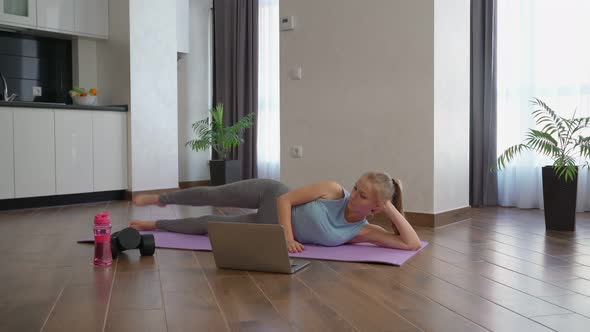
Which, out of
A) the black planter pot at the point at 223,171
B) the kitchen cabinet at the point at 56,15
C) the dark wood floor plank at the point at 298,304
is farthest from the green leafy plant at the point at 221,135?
the dark wood floor plank at the point at 298,304

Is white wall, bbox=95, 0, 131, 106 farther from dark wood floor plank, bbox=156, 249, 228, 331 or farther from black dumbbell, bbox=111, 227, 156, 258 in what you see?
dark wood floor plank, bbox=156, 249, 228, 331

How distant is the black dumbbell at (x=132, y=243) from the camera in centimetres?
303

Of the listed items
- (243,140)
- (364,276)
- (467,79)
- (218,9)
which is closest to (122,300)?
(364,276)

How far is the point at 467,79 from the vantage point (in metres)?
4.72

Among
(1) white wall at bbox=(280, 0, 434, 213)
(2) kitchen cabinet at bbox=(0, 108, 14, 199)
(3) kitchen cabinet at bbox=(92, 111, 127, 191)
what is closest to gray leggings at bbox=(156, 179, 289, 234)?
(1) white wall at bbox=(280, 0, 434, 213)

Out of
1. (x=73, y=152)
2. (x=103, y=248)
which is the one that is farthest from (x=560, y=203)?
(x=73, y=152)

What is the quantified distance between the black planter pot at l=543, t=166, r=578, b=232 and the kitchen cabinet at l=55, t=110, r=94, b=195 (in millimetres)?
4096

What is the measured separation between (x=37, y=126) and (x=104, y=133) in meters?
0.69

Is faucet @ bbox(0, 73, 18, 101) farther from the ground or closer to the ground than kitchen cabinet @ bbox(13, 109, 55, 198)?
farther from the ground

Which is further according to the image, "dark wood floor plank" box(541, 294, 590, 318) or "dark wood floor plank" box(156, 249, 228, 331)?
"dark wood floor plank" box(541, 294, 590, 318)

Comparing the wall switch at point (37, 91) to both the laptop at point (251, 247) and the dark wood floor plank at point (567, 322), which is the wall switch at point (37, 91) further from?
the dark wood floor plank at point (567, 322)

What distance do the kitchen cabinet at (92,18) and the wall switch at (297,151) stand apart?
8.56 feet

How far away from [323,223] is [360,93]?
1765 millimetres

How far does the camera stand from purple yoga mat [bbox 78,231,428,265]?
2.96 m
